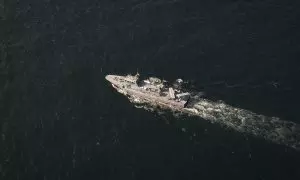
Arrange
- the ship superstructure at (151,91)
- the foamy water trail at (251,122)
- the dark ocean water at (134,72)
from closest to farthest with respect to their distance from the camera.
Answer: the foamy water trail at (251,122)
the dark ocean water at (134,72)
the ship superstructure at (151,91)

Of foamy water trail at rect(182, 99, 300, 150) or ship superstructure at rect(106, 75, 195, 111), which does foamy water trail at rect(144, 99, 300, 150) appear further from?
ship superstructure at rect(106, 75, 195, 111)

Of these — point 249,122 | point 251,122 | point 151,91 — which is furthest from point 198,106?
point 251,122

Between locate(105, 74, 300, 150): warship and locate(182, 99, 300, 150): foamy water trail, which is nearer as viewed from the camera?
locate(182, 99, 300, 150): foamy water trail

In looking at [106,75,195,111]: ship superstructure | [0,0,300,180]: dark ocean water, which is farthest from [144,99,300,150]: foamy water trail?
[106,75,195,111]: ship superstructure

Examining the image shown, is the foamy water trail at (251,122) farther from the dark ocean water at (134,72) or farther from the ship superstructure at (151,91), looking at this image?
the ship superstructure at (151,91)

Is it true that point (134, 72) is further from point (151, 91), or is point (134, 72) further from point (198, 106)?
point (198, 106)

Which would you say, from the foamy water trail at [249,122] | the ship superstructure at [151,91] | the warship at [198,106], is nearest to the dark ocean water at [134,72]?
the foamy water trail at [249,122]
